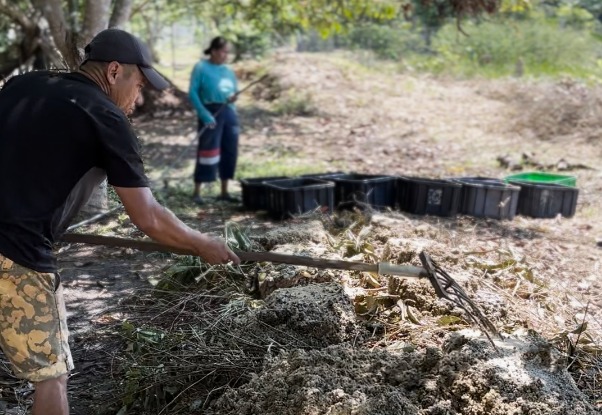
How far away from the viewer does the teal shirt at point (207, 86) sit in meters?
7.80

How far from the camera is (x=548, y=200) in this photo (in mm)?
7625

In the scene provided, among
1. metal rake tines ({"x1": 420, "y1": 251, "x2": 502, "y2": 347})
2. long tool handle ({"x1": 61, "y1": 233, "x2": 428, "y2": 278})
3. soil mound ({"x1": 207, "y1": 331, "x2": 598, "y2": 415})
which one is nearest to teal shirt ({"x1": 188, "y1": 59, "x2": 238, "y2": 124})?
long tool handle ({"x1": 61, "y1": 233, "x2": 428, "y2": 278})

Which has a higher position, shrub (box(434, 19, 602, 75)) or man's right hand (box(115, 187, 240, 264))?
man's right hand (box(115, 187, 240, 264))

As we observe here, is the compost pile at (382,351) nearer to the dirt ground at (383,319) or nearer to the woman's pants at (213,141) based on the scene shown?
the dirt ground at (383,319)

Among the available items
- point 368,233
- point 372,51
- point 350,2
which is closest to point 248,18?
point 350,2

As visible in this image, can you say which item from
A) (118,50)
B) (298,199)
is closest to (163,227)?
(118,50)

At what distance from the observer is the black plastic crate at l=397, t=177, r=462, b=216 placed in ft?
24.1

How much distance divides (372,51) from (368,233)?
19.4m

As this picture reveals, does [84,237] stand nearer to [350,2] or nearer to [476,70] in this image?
[350,2]

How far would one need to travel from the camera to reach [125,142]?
8.16 feet

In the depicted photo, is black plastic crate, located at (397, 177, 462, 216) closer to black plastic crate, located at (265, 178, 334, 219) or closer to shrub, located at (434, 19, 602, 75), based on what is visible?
black plastic crate, located at (265, 178, 334, 219)

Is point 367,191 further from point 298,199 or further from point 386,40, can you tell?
point 386,40

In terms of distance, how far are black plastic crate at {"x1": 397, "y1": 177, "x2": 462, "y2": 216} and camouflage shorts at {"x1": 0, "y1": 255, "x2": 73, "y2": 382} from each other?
5.35 meters

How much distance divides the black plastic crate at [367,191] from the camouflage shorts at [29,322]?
4840 mm
